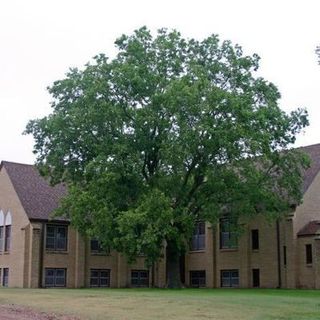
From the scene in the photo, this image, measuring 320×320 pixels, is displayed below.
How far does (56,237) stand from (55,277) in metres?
3.00

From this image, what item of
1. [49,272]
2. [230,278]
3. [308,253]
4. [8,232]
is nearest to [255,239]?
[230,278]

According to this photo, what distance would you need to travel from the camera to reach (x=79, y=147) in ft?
145

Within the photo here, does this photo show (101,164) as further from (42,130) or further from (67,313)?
(67,313)

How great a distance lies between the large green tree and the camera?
4062 cm

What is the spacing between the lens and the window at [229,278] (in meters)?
52.7

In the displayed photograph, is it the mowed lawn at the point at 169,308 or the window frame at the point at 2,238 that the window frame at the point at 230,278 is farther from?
the mowed lawn at the point at 169,308

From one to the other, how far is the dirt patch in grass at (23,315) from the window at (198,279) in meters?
31.5

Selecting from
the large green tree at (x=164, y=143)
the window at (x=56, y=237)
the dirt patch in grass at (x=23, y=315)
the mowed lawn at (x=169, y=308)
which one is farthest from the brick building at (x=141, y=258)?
the dirt patch in grass at (x=23, y=315)

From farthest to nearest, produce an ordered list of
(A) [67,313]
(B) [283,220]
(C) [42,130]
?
(B) [283,220], (C) [42,130], (A) [67,313]

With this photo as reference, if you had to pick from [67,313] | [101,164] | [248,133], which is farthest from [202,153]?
[67,313]

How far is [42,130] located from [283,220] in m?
Result: 18.0

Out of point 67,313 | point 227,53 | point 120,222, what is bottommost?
point 67,313

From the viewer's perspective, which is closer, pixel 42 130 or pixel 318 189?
pixel 42 130

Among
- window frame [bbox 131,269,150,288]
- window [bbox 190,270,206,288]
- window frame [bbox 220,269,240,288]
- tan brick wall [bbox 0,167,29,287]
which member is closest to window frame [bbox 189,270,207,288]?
window [bbox 190,270,206,288]
